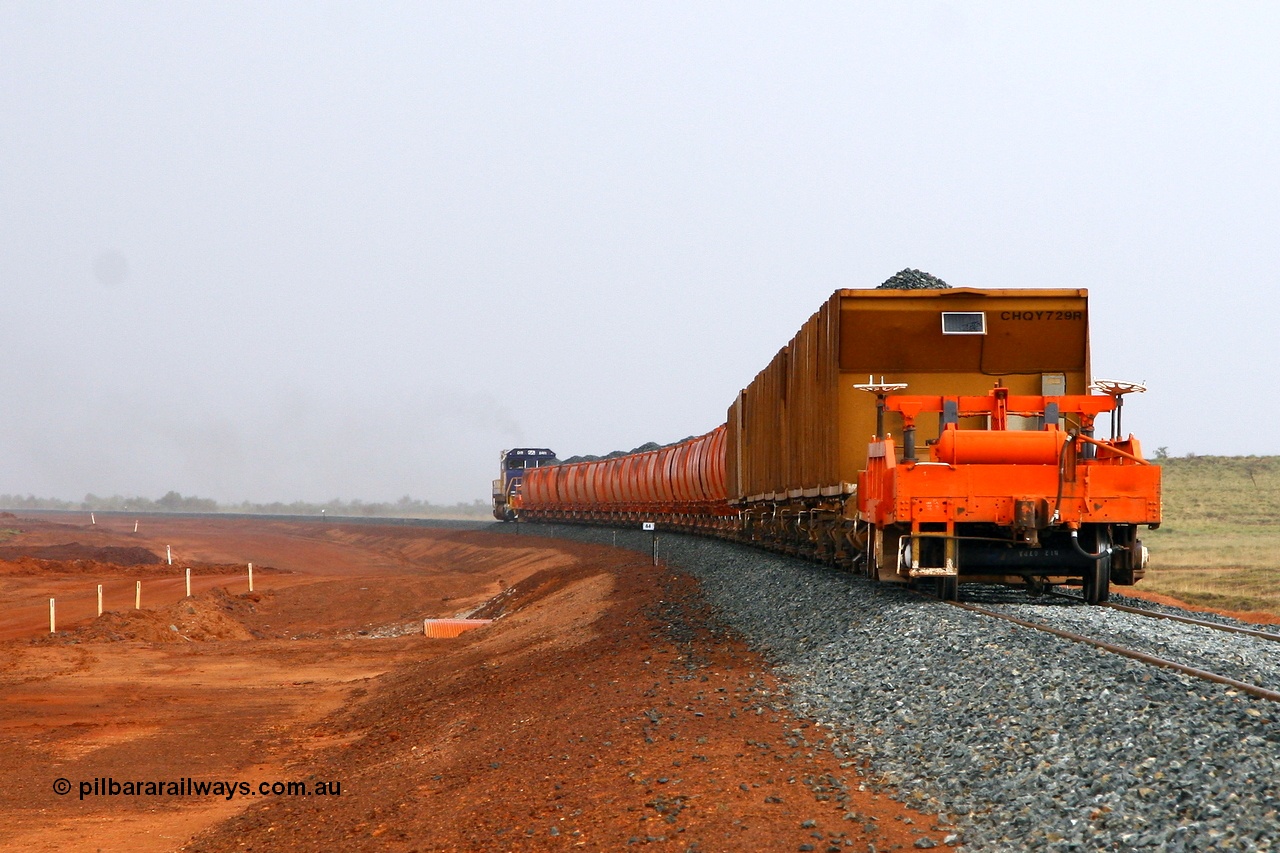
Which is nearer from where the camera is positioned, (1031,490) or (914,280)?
(1031,490)

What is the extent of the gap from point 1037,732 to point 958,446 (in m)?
5.29

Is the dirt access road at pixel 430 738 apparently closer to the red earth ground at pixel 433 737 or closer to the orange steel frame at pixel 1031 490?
the red earth ground at pixel 433 737

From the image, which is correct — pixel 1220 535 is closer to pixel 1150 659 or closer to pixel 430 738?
pixel 1150 659

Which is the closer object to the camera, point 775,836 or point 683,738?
point 775,836

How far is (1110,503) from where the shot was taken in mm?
11523

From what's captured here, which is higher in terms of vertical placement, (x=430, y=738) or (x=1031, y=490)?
(x=1031, y=490)

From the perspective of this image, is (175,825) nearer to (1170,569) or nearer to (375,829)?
(375,829)

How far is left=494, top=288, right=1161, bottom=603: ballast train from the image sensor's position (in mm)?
11547

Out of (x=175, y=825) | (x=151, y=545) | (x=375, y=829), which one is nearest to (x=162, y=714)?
(x=175, y=825)

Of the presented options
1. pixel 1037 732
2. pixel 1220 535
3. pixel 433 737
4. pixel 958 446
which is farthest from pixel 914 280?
pixel 1220 535

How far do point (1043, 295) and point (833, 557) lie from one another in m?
4.83

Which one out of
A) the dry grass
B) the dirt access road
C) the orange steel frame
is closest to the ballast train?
the orange steel frame

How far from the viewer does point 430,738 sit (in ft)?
38.0

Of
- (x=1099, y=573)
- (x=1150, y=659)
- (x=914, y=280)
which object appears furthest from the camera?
(x=914, y=280)
